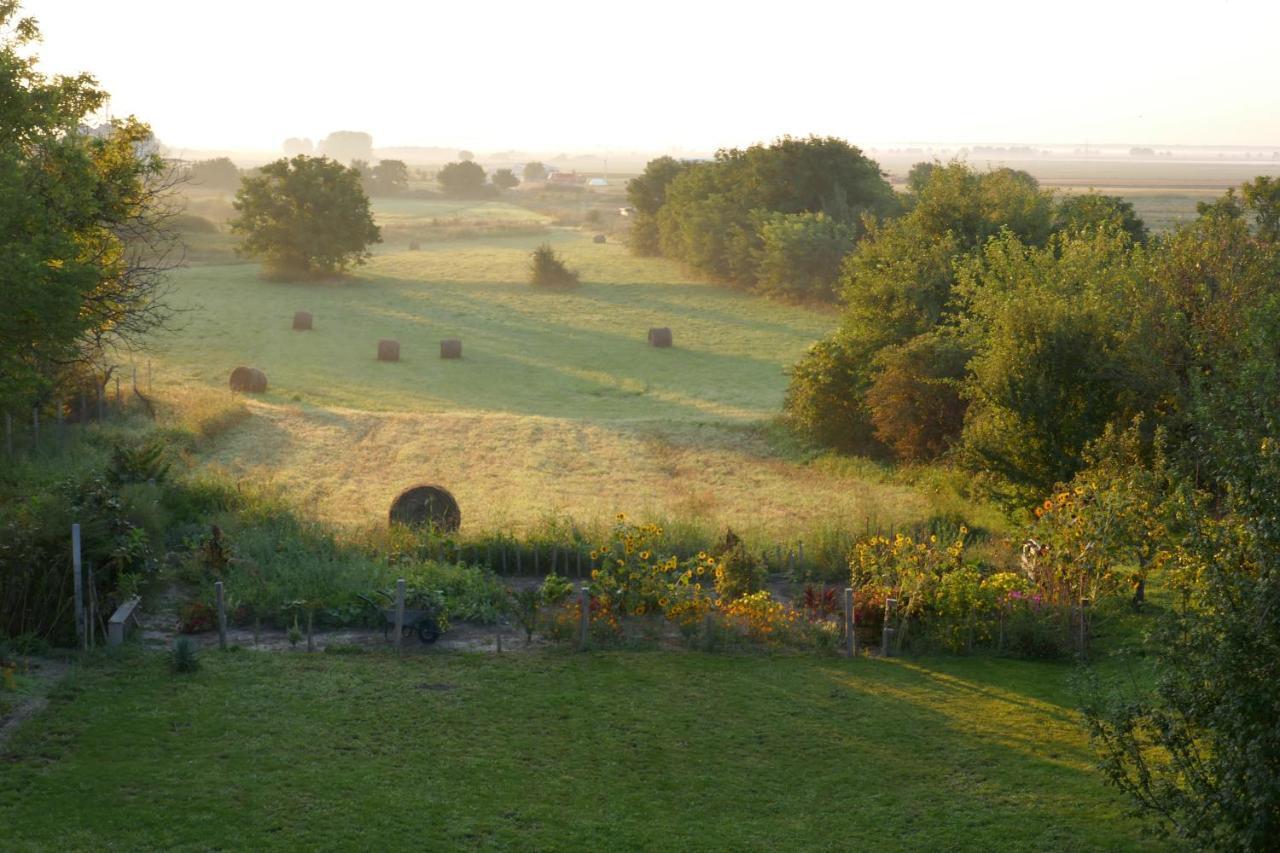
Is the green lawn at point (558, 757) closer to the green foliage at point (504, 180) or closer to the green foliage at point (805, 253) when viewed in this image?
the green foliage at point (805, 253)

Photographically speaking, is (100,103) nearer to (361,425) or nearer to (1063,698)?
(361,425)

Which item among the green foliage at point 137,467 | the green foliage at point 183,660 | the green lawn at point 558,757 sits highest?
the green foliage at point 137,467

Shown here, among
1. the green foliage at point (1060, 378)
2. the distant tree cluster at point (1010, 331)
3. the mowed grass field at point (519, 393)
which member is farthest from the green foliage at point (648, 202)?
the green foliage at point (1060, 378)

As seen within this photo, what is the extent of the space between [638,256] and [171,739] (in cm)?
6537

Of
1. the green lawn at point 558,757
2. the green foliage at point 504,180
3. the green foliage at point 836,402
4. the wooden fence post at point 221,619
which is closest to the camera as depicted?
the green lawn at point 558,757

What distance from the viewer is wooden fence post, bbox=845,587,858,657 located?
15.2m

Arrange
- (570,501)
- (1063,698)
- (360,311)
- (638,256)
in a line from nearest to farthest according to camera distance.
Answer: (1063,698) < (570,501) < (360,311) < (638,256)

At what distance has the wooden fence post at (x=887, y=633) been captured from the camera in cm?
1541

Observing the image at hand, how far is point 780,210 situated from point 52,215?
4845cm

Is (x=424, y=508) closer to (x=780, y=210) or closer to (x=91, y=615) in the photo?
(x=91, y=615)

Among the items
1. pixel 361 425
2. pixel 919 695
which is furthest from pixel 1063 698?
pixel 361 425

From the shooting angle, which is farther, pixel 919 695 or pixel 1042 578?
pixel 1042 578

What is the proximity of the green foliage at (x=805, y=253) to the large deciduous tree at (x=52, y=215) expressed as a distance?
3792 centimetres

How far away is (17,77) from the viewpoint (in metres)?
17.7
